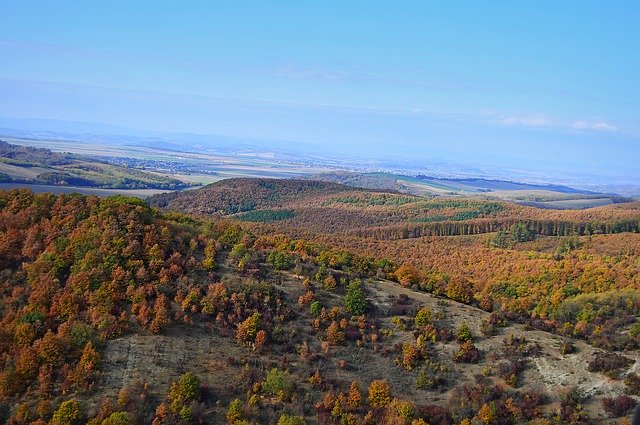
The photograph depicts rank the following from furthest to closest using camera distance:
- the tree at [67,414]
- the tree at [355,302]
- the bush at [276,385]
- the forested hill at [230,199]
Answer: the forested hill at [230,199] → the tree at [355,302] → the bush at [276,385] → the tree at [67,414]

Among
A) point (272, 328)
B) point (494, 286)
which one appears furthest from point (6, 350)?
point (494, 286)

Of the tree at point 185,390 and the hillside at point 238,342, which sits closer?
the tree at point 185,390

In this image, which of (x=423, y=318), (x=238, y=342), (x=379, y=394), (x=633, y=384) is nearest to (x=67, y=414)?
(x=238, y=342)

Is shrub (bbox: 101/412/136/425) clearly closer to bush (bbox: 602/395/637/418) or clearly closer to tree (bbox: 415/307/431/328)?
tree (bbox: 415/307/431/328)

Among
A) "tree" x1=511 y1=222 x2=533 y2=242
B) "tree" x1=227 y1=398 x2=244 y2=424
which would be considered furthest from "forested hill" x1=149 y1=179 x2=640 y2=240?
"tree" x1=227 y1=398 x2=244 y2=424

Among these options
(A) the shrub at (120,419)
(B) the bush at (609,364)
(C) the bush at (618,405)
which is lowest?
(A) the shrub at (120,419)

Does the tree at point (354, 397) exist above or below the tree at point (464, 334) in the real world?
below

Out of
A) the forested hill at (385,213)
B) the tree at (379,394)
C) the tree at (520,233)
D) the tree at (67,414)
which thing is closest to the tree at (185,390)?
the tree at (67,414)

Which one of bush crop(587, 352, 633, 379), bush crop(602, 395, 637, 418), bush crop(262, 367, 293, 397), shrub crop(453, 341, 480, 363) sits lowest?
bush crop(262, 367, 293, 397)

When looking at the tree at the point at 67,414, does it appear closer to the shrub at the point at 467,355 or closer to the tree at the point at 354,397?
the tree at the point at 354,397
